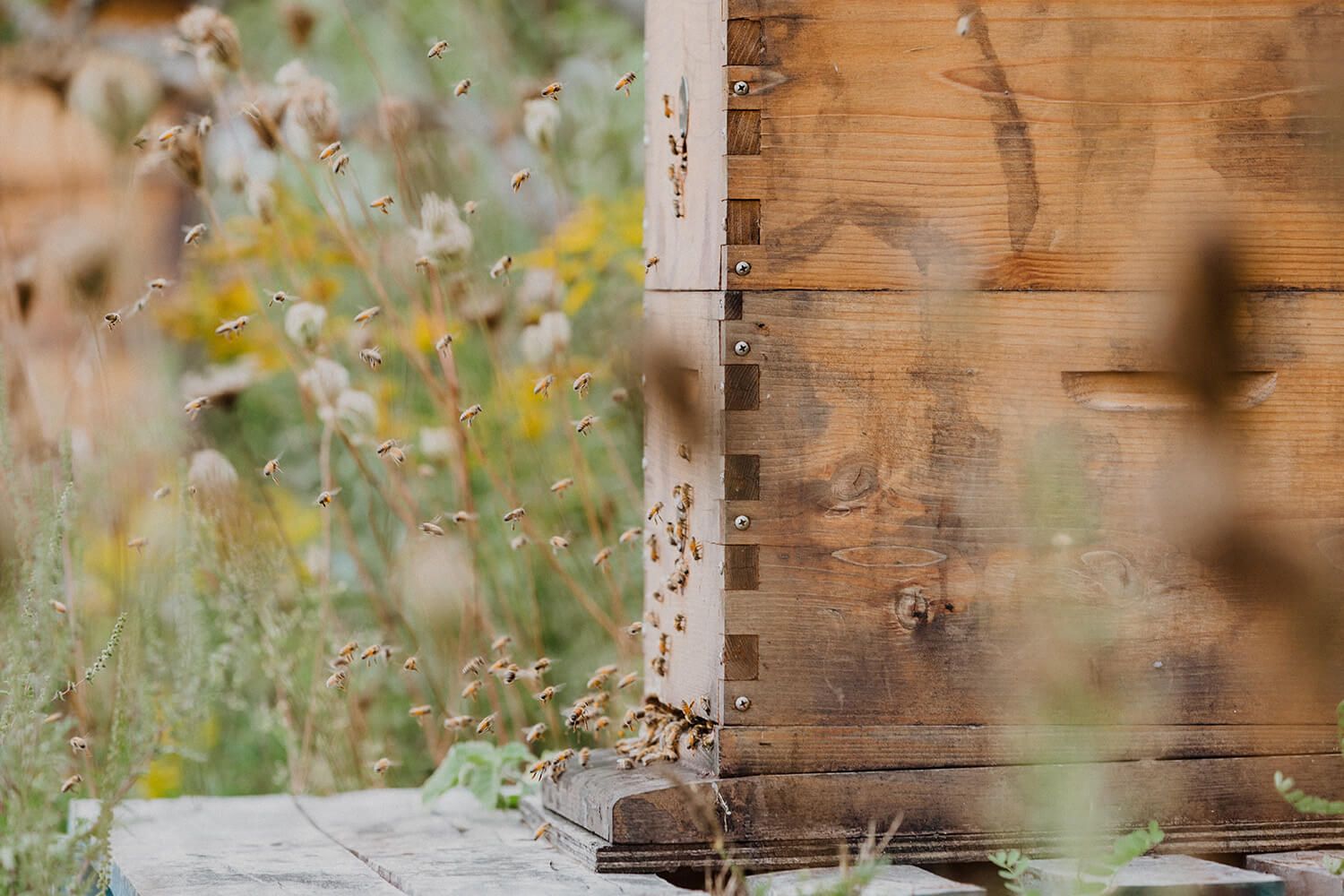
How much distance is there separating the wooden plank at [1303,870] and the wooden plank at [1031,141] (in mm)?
734

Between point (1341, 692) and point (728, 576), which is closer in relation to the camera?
point (728, 576)

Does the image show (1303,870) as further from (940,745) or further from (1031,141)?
(1031,141)

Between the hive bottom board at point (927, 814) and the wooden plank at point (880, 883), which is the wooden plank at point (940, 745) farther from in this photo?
the wooden plank at point (880, 883)

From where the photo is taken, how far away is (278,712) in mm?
2844

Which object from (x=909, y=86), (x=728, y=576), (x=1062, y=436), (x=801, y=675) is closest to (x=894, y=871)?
(x=801, y=675)

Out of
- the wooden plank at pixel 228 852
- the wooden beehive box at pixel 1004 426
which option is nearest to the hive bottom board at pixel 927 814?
the wooden beehive box at pixel 1004 426

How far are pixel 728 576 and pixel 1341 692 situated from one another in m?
0.85

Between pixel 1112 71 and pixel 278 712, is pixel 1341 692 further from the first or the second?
pixel 278 712

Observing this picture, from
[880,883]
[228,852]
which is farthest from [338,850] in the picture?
[880,883]

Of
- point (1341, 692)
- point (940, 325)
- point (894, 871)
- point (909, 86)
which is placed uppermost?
point (909, 86)

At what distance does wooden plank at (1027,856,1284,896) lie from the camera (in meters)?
1.69

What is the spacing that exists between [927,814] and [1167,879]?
0.98ft

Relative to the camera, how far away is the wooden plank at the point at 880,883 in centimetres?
165

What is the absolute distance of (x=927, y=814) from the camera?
6.19ft
